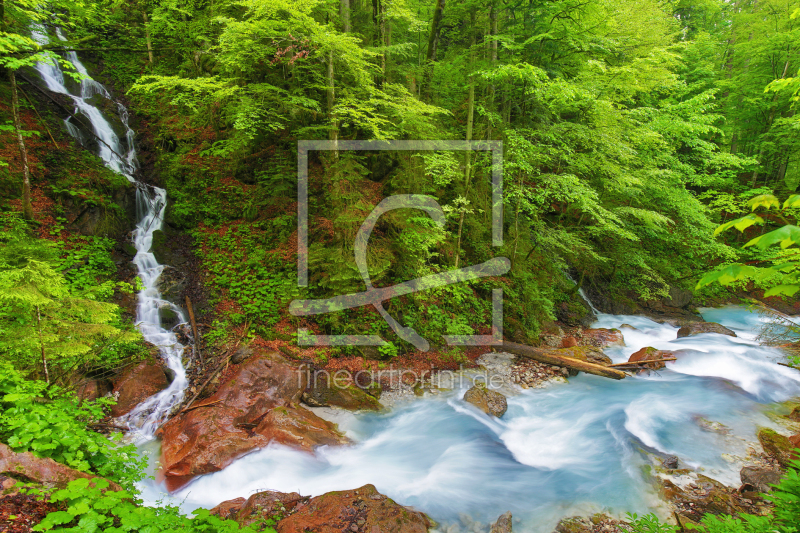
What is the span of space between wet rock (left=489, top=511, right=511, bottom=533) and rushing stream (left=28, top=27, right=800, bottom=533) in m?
0.20

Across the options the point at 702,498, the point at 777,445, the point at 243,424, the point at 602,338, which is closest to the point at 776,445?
the point at 777,445

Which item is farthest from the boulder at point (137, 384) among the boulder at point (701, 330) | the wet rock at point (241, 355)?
the boulder at point (701, 330)

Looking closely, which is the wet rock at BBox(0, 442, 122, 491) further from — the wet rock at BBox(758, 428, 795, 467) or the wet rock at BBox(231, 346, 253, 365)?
the wet rock at BBox(758, 428, 795, 467)

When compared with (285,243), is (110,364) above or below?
below

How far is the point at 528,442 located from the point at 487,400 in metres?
1.10

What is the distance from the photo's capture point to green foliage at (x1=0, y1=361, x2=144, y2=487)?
3.00 metres

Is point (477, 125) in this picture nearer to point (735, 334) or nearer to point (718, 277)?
point (718, 277)

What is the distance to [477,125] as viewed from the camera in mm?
9828

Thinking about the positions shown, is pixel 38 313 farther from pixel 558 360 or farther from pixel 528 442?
pixel 558 360

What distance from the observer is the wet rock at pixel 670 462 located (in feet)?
18.3

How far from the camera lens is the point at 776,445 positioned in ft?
19.2

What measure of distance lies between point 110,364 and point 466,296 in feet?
24.3

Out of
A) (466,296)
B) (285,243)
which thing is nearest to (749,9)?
(466,296)

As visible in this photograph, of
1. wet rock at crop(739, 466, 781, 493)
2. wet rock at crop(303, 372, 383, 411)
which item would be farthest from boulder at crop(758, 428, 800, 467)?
wet rock at crop(303, 372, 383, 411)
